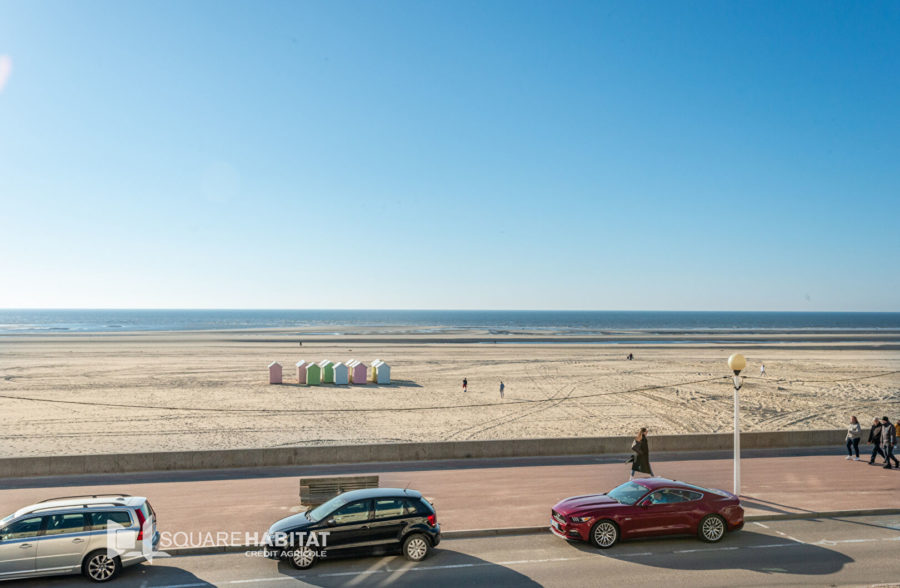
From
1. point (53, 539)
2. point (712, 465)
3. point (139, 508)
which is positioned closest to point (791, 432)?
point (712, 465)

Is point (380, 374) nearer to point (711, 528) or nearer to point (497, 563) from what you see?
point (497, 563)

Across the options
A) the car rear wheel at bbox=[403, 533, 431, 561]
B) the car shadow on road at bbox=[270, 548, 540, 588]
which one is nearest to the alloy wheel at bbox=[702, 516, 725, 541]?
the car shadow on road at bbox=[270, 548, 540, 588]

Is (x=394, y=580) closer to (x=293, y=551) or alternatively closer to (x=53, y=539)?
(x=293, y=551)

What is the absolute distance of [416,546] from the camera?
10125 millimetres

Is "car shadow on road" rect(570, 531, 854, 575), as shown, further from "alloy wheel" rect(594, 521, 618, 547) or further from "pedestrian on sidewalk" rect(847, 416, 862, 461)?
"pedestrian on sidewalk" rect(847, 416, 862, 461)

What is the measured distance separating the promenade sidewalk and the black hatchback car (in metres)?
1.67

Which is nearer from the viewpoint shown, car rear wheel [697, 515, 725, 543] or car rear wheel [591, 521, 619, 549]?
car rear wheel [591, 521, 619, 549]

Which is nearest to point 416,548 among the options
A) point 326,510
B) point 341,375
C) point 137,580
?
point 326,510

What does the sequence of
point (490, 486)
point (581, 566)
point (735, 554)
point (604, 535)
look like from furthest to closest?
point (490, 486) → point (604, 535) → point (735, 554) → point (581, 566)

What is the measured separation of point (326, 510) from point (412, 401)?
20.3 metres

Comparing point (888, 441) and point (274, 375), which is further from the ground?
point (888, 441)

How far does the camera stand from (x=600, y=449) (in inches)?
699

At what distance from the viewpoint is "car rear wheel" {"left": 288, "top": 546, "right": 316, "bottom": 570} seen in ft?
31.9

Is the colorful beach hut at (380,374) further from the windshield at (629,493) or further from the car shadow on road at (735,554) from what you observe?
the car shadow on road at (735,554)
